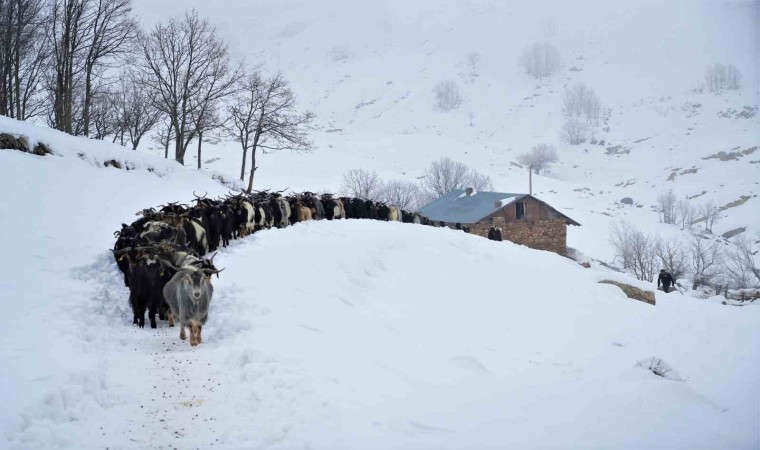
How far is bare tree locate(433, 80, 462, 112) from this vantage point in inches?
5315

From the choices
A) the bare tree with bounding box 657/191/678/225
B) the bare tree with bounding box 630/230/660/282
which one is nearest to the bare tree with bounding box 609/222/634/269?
the bare tree with bounding box 630/230/660/282

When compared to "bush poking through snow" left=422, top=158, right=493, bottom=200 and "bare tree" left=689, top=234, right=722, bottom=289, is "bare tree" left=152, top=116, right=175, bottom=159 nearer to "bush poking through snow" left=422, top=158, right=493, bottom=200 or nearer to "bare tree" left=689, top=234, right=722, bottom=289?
"bush poking through snow" left=422, top=158, right=493, bottom=200

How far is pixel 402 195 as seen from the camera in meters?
66.7

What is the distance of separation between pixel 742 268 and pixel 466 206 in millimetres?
26474

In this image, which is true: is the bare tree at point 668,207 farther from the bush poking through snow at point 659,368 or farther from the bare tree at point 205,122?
the bush poking through snow at point 659,368

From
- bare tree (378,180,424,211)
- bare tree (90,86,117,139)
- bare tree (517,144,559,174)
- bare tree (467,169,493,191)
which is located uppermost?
bare tree (517,144,559,174)

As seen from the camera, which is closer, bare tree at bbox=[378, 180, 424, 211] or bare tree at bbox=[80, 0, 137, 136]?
bare tree at bbox=[80, 0, 137, 136]

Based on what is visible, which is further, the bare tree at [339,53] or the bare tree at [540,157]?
the bare tree at [339,53]

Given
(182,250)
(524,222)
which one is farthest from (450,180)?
(182,250)

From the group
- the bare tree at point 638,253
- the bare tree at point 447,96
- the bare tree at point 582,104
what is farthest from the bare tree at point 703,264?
the bare tree at point 447,96

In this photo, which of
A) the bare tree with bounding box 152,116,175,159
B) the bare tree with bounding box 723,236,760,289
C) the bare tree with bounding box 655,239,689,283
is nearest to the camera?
the bare tree with bounding box 152,116,175,159

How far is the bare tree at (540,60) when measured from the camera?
156125 millimetres

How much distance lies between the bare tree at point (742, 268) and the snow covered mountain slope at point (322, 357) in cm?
3282

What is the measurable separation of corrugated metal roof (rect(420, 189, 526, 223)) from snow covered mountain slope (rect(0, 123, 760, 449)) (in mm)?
19657
